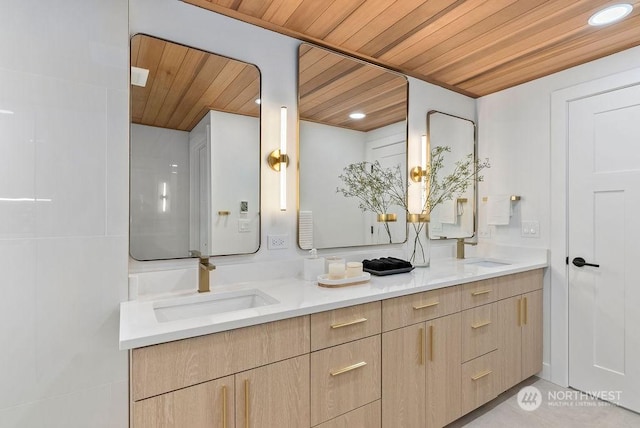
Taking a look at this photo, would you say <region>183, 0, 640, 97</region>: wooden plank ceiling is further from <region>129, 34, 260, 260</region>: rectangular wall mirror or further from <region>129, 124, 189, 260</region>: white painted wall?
<region>129, 124, 189, 260</region>: white painted wall

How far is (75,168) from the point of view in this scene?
142 cm

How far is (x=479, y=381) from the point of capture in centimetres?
210

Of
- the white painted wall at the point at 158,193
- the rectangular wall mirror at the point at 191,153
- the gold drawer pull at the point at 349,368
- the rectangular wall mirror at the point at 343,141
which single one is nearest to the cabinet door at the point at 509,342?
the rectangular wall mirror at the point at 343,141

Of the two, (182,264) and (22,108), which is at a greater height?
(22,108)

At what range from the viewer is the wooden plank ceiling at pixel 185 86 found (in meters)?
1.60

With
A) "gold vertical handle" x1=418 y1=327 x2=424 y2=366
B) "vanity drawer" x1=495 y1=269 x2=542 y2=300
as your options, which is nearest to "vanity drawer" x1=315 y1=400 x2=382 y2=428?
"gold vertical handle" x1=418 y1=327 x2=424 y2=366

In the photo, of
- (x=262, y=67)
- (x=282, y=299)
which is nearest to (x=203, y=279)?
(x=282, y=299)

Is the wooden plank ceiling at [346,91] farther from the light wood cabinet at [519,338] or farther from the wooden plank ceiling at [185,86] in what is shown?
the light wood cabinet at [519,338]

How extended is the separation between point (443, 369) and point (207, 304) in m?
1.32

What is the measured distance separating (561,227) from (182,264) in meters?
2.64

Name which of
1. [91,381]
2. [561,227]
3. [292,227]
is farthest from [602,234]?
[91,381]

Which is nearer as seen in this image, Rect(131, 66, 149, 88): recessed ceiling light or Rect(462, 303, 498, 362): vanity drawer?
Rect(131, 66, 149, 88): recessed ceiling light

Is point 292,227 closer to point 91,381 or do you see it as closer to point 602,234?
point 91,381

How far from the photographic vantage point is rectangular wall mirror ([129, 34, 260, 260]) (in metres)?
1.60
